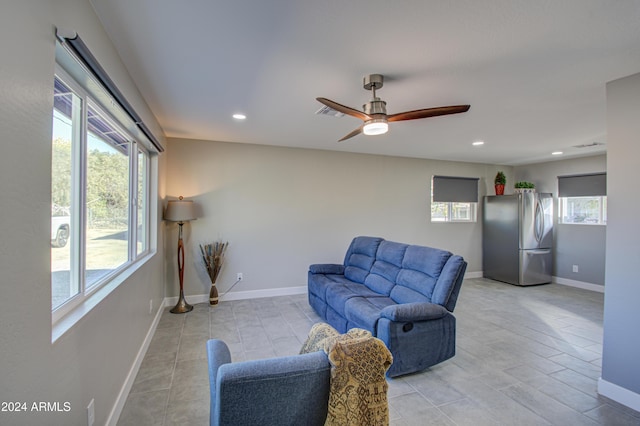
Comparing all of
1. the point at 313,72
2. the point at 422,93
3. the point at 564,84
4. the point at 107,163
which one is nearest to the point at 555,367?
the point at 564,84

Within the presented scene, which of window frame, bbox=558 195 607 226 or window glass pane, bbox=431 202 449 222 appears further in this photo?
window glass pane, bbox=431 202 449 222

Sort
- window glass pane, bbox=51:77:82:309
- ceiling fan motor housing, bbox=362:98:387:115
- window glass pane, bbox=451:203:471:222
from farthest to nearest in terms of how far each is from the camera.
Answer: window glass pane, bbox=451:203:471:222 < ceiling fan motor housing, bbox=362:98:387:115 < window glass pane, bbox=51:77:82:309

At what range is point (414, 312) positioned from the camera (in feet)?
8.20

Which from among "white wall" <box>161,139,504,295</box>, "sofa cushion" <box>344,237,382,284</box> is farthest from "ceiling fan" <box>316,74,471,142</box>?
"white wall" <box>161,139,504,295</box>

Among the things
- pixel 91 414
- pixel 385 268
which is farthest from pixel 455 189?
pixel 91 414

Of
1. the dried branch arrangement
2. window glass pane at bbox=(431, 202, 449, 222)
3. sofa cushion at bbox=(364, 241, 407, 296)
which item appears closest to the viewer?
sofa cushion at bbox=(364, 241, 407, 296)

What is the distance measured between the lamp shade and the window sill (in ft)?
4.75

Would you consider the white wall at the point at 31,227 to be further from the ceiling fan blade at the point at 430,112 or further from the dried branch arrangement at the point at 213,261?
the dried branch arrangement at the point at 213,261

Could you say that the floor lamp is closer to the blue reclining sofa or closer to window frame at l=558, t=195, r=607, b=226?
the blue reclining sofa

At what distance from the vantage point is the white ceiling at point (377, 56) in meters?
1.61

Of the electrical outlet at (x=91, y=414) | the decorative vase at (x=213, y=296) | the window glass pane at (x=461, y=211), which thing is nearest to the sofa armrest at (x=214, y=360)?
the electrical outlet at (x=91, y=414)

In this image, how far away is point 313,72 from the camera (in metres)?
2.30

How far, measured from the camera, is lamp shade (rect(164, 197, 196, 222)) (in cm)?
398

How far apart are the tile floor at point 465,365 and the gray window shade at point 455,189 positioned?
2358 mm
